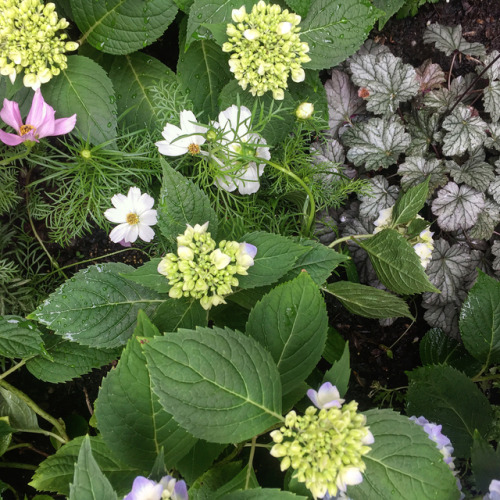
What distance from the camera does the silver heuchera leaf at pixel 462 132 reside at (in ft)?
4.55

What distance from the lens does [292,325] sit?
90 centimetres

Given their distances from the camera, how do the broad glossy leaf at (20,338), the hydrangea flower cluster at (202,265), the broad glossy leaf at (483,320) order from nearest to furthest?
1. the hydrangea flower cluster at (202,265)
2. the broad glossy leaf at (20,338)
3. the broad glossy leaf at (483,320)

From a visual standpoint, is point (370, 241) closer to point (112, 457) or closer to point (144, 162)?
point (144, 162)

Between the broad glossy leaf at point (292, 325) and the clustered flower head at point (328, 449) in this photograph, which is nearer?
the clustered flower head at point (328, 449)

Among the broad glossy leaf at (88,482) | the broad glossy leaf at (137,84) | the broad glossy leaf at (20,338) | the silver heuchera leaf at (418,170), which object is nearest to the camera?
the broad glossy leaf at (88,482)

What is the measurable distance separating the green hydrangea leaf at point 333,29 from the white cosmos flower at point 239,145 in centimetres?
22

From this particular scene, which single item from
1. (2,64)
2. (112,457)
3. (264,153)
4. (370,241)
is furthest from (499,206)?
(2,64)

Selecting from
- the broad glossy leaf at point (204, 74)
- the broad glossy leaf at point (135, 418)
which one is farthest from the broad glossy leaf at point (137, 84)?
the broad glossy leaf at point (135, 418)

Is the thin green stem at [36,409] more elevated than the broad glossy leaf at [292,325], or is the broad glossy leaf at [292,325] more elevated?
the broad glossy leaf at [292,325]

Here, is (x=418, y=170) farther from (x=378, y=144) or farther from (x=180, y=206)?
(x=180, y=206)

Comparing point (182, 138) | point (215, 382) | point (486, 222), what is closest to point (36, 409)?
point (215, 382)

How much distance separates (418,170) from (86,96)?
95 cm

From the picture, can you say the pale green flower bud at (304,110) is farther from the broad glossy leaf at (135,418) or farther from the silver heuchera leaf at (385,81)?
the broad glossy leaf at (135,418)

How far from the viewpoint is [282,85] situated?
1078 mm
